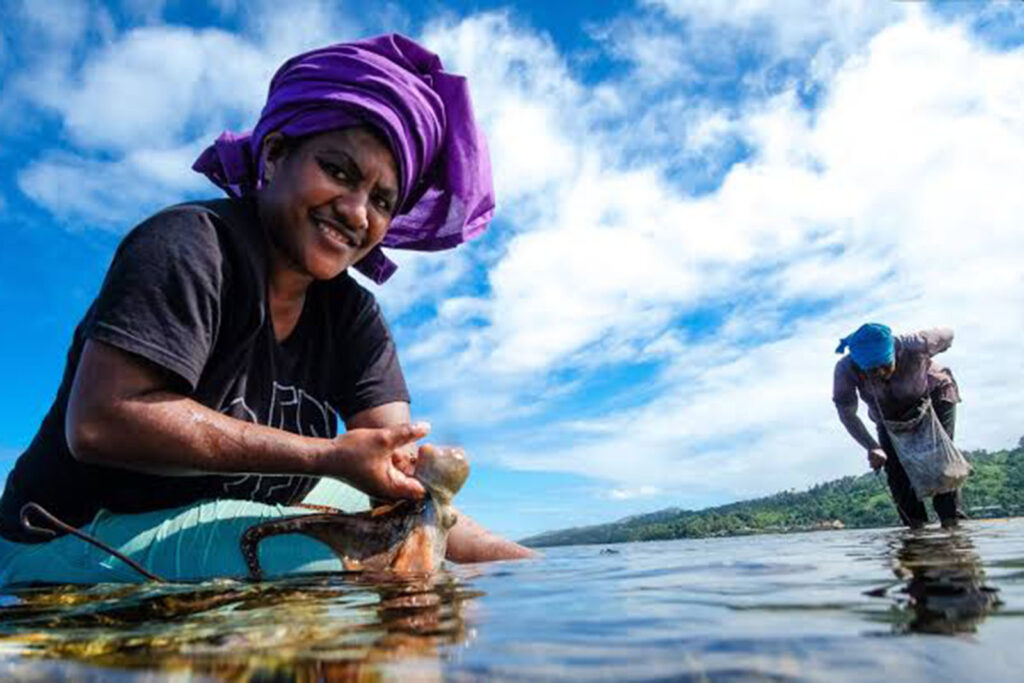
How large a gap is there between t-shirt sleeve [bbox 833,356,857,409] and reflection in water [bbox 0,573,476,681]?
881 cm

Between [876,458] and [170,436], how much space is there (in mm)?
9989

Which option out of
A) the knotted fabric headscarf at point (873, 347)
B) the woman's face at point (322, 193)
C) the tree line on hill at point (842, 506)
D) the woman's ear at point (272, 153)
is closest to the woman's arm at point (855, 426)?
the knotted fabric headscarf at point (873, 347)

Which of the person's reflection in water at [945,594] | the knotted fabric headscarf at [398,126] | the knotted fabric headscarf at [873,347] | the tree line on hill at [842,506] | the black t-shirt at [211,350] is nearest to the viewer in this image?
the person's reflection in water at [945,594]

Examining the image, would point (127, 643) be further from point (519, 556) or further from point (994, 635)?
point (519, 556)

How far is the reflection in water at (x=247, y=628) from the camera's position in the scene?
46.9 inches

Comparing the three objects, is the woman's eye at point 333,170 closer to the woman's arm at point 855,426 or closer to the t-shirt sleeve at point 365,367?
the t-shirt sleeve at point 365,367

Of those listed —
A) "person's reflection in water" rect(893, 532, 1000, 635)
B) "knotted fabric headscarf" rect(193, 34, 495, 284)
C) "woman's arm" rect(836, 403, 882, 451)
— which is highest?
"knotted fabric headscarf" rect(193, 34, 495, 284)

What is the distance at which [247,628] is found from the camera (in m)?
1.52

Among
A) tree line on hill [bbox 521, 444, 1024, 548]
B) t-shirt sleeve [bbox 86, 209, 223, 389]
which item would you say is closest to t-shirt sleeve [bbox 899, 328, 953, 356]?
t-shirt sleeve [bbox 86, 209, 223, 389]

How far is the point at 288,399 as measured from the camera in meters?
3.70

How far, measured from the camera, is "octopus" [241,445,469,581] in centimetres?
304

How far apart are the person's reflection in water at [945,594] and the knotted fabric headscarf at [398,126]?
3.03 meters

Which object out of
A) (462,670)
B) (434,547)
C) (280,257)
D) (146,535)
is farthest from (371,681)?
(280,257)

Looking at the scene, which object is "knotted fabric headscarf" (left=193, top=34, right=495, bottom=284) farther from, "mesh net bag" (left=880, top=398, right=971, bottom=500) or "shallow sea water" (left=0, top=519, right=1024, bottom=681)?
"mesh net bag" (left=880, top=398, right=971, bottom=500)
